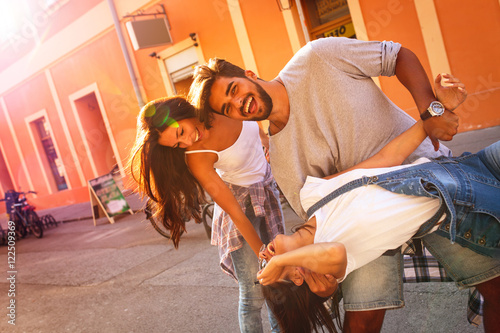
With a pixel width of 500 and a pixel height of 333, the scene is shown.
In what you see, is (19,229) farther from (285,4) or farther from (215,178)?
(215,178)

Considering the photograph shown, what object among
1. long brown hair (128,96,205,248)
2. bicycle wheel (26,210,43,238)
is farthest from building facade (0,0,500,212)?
bicycle wheel (26,210,43,238)

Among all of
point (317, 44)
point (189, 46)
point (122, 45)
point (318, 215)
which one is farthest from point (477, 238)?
point (122, 45)

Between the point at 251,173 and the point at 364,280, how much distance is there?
1154 millimetres

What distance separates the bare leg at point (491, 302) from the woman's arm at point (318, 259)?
613 millimetres

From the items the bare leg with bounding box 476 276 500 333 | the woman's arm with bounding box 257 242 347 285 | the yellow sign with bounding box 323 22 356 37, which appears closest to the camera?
the woman's arm with bounding box 257 242 347 285

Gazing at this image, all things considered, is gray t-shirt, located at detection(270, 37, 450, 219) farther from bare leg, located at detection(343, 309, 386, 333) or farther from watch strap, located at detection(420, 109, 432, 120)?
bare leg, located at detection(343, 309, 386, 333)

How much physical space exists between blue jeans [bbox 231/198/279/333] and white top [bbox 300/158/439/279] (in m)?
0.95

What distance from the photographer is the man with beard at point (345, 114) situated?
170 cm

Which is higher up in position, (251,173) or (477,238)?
(251,173)

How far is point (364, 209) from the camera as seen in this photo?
5.07 ft

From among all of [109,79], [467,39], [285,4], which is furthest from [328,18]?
[109,79]

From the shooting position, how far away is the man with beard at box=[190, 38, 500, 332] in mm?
1700

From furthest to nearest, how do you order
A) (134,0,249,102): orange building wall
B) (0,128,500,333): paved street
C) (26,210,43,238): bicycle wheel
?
(26,210,43,238): bicycle wheel < (134,0,249,102): orange building wall < (0,128,500,333): paved street

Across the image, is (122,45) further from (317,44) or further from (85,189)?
(317,44)
